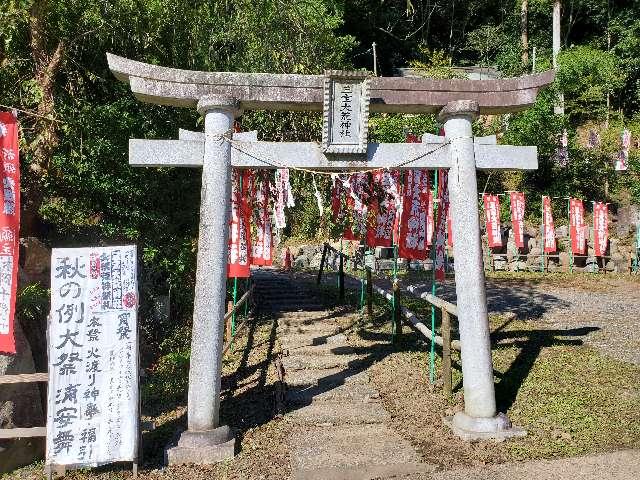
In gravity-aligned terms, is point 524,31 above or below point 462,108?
above

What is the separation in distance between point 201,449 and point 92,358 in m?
1.49

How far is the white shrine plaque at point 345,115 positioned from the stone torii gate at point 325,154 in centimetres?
1

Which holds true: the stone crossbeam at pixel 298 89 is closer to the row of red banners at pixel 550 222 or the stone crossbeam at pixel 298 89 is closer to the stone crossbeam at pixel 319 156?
the stone crossbeam at pixel 319 156

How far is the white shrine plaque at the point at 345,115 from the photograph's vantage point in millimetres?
5754

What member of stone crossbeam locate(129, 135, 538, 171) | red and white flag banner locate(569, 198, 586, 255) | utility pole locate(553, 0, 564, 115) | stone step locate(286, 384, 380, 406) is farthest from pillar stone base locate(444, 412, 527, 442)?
utility pole locate(553, 0, 564, 115)

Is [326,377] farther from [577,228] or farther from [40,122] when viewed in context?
[577,228]

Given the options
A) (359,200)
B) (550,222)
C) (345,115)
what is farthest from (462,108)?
(550,222)

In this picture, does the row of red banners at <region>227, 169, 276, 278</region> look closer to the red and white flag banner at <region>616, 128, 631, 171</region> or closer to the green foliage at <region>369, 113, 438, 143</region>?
the green foliage at <region>369, 113, 438, 143</region>

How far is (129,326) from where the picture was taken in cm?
503

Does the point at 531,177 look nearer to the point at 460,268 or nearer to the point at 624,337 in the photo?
the point at 624,337

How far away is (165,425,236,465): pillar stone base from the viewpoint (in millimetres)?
5176

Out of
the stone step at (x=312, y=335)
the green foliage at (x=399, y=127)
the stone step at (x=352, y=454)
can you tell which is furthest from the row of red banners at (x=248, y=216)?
the green foliage at (x=399, y=127)

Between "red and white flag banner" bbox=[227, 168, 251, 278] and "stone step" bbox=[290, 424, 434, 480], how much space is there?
12.6ft

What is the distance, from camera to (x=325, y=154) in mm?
5883
